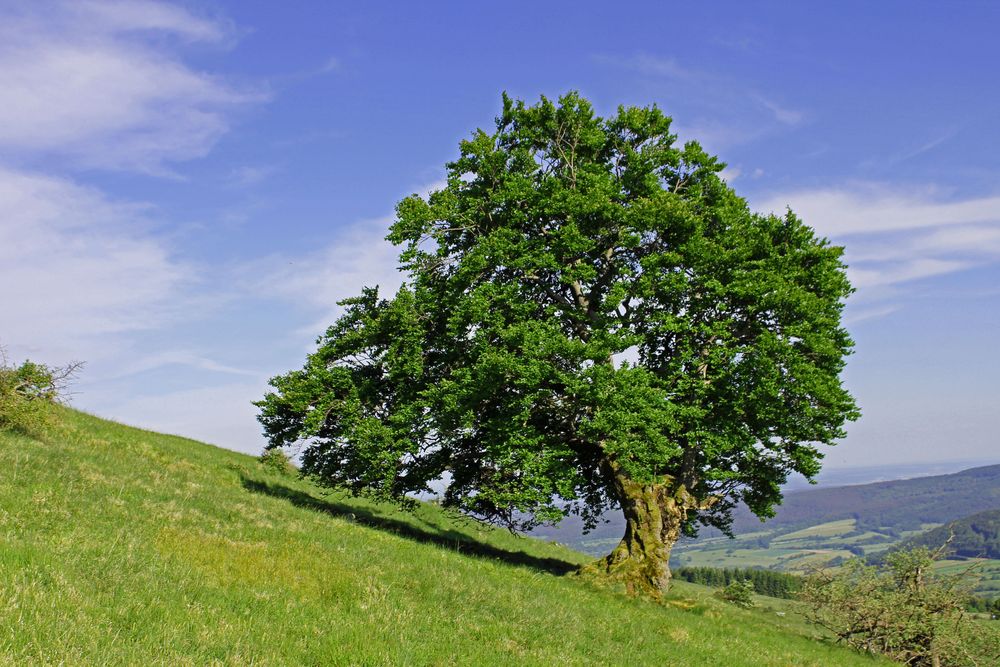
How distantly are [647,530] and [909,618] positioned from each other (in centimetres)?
Answer: 1258

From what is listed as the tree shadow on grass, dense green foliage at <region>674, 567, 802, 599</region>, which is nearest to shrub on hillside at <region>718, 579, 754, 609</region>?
the tree shadow on grass

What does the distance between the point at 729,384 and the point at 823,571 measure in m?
11.9

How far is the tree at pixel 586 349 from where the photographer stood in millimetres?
22141

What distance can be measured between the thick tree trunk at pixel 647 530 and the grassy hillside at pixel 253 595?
202 cm

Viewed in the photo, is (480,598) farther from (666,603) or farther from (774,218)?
(774,218)

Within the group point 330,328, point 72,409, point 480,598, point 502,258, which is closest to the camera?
point 480,598

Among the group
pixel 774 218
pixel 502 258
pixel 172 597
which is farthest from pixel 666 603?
pixel 172 597

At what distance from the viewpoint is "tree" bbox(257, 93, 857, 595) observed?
72.6 feet

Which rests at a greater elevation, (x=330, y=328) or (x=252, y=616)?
(x=330, y=328)

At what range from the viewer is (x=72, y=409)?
3306cm

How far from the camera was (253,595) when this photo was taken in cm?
1017

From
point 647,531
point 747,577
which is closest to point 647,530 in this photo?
point 647,531

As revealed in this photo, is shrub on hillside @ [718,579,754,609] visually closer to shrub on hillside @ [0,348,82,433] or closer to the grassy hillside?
the grassy hillside

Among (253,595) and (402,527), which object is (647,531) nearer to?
(402,527)
